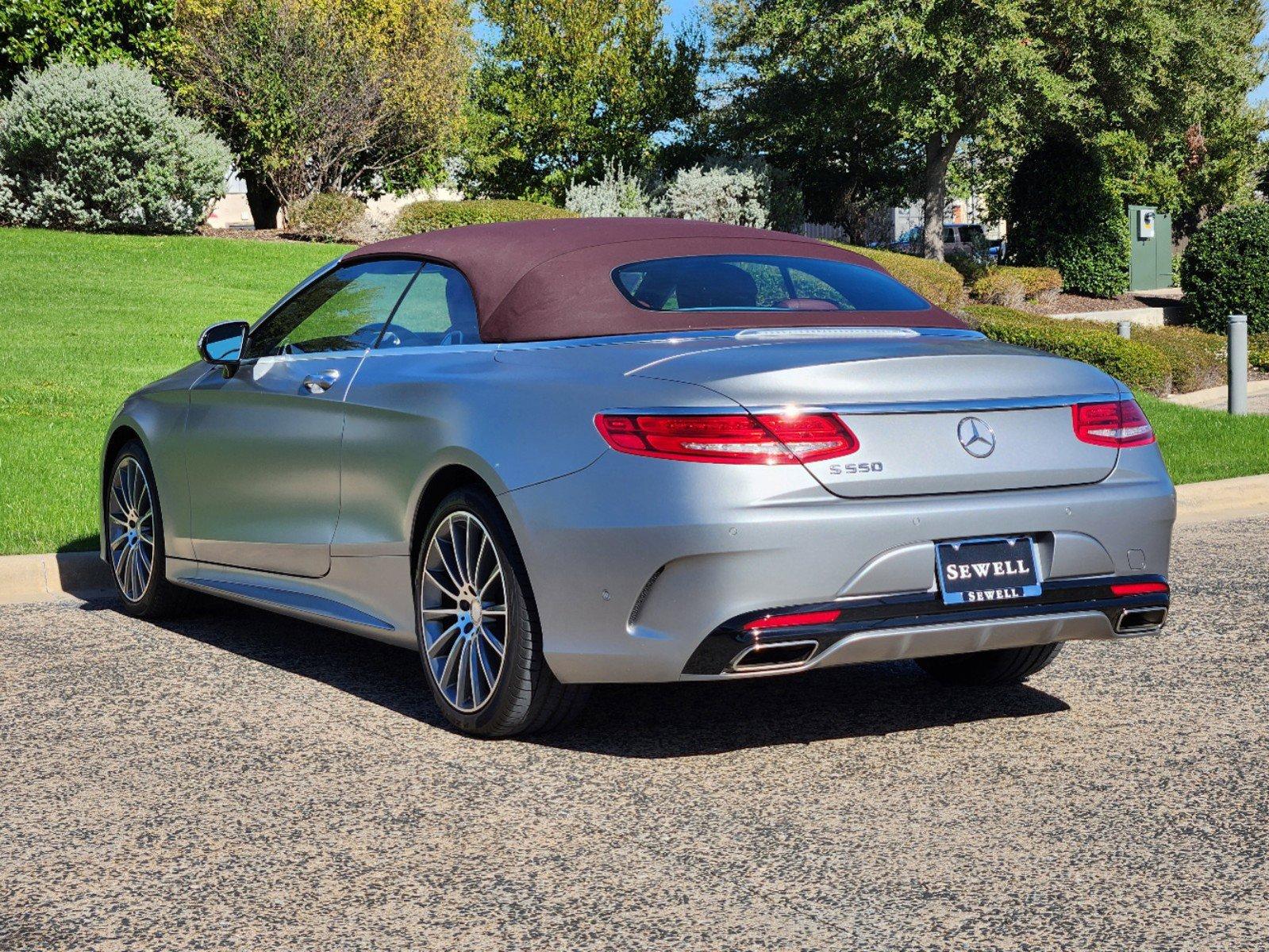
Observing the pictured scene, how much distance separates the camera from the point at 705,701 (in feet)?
18.5

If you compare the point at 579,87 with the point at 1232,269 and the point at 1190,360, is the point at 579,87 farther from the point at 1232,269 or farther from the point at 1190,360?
the point at 1190,360

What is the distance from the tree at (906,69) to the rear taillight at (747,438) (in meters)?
27.6

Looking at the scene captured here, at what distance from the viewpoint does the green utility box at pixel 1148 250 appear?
1358 inches

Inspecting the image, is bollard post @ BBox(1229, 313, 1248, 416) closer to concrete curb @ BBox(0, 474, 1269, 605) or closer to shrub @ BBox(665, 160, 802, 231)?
concrete curb @ BBox(0, 474, 1269, 605)

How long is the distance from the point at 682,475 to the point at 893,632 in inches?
28.2

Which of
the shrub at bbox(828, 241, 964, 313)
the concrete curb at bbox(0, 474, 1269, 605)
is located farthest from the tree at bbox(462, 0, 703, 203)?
the concrete curb at bbox(0, 474, 1269, 605)

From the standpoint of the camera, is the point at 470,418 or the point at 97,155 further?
the point at 97,155

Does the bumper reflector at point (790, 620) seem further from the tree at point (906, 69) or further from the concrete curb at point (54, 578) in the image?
the tree at point (906, 69)

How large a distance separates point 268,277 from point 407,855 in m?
18.7

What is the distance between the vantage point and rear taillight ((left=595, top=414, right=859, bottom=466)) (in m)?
4.31

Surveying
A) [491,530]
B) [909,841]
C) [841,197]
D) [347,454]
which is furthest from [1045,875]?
[841,197]

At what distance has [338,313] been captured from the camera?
612 cm

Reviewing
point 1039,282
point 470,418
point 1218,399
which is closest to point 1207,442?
point 1218,399

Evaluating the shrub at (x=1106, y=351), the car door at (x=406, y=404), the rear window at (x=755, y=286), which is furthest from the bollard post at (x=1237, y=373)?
the car door at (x=406, y=404)
